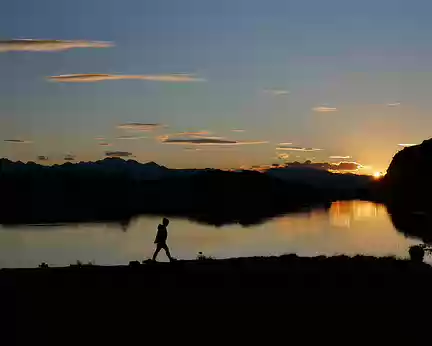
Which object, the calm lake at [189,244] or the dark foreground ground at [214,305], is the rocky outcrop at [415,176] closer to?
the calm lake at [189,244]

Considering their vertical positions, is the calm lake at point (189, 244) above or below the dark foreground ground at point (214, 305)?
below

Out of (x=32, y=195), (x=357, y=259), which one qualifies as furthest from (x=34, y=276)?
(x=32, y=195)

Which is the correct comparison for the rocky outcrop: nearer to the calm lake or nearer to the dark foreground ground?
the calm lake

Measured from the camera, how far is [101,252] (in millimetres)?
46094

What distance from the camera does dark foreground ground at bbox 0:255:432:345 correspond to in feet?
44.2

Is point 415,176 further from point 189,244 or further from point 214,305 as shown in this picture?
point 214,305

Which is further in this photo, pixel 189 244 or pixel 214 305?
pixel 189 244

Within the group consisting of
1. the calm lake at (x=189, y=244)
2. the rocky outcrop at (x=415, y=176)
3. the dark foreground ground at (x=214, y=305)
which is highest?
the rocky outcrop at (x=415, y=176)

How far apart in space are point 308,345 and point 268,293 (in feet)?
14.0

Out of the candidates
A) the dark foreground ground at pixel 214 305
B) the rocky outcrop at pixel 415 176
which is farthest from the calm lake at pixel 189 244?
the rocky outcrop at pixel 415 176

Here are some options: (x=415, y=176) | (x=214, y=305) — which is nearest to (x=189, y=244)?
(x=214, y=305)

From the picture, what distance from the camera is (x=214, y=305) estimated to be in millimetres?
15719

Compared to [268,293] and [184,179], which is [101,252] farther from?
[184,179]

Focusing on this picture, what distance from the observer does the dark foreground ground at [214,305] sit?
13.5 m
